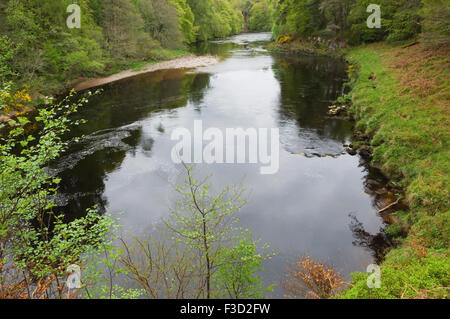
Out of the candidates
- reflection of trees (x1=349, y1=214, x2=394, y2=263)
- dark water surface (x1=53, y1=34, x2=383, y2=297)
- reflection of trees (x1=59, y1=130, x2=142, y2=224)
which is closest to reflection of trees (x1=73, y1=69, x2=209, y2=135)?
dark water surface (x1=53, y1=34, x2=383, y2=297)

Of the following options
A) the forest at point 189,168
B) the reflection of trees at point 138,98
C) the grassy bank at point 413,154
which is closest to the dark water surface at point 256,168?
the reflection of trees at point 138,98

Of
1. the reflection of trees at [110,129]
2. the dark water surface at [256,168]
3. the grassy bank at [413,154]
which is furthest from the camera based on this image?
the reflection of trees at [110,129]

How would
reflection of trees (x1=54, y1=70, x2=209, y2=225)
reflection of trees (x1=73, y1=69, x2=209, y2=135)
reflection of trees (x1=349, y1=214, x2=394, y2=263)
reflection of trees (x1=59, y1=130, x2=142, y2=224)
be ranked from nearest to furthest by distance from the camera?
reflection of trees (x1=349, y1=214, x2=394, y2=263)
reflection of trees (x1=59, y1=130, x2=142, y2=224)
reflection of trees (x1=54, y1=70, x2=209, y2=225)
reflection of trees (x1=73, y1=69, x2=209, y2=135)

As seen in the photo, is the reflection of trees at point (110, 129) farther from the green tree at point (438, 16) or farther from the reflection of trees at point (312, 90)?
the green tree at point (438, 16)

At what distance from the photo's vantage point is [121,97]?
32500 millimetres

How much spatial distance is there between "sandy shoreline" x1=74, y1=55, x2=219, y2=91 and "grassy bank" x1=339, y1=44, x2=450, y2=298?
96.3 ft

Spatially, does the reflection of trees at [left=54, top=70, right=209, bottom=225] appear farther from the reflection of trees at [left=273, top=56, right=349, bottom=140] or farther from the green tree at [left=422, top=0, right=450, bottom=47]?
the green tree at [left=422, top=0, right=450, bottom=47]

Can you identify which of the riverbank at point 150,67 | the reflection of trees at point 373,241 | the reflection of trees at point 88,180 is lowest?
the reflection of trees at point 373,241

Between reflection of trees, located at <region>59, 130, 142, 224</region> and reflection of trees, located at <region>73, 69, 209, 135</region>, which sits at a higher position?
reflection of trees, located at <region>73, 69, 209, 135</region>

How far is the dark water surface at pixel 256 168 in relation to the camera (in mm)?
12375

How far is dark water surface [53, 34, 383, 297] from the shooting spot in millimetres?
12375

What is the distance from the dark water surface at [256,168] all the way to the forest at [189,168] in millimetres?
648
